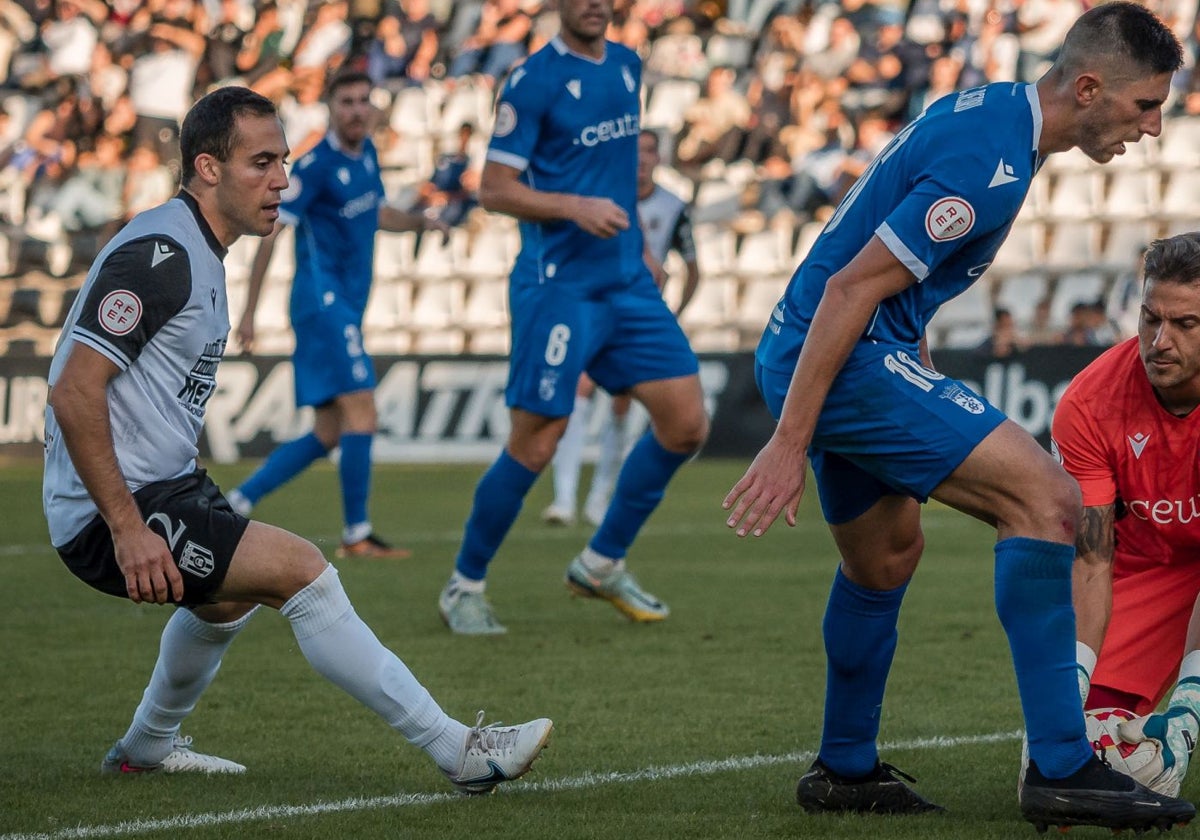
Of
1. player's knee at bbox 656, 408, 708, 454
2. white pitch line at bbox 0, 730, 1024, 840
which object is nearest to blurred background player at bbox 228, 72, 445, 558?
player's knee at bbox 656, 408, 708, 454

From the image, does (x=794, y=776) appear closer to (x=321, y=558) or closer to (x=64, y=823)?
(x=321, y=558)

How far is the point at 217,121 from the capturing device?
436cm

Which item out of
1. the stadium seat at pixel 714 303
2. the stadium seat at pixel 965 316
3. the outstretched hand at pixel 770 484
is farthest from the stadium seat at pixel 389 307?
the outstretched hand at pixel 770 484

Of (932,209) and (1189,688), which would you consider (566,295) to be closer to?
(1189,688)

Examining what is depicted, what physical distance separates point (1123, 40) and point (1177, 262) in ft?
2.30

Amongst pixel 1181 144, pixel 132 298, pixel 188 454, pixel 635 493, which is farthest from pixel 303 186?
pixel 1181 144

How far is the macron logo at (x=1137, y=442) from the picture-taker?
14.8 ft

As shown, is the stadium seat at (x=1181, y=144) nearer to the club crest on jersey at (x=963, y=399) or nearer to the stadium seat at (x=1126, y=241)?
the stadium seat at (x=1126, y=241)

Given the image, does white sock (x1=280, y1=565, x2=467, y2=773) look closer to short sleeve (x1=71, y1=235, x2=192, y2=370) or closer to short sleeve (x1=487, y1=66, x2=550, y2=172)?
short sleeve (x1=71, y1=235, x2=192, y2=370)

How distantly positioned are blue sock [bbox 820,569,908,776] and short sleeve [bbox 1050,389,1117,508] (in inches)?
21.5

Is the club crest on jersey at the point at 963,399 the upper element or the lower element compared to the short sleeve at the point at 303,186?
lower

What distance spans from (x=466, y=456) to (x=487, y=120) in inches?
266

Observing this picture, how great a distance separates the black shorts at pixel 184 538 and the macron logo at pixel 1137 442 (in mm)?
2191

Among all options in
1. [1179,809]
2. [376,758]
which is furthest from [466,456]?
[1179,809]
